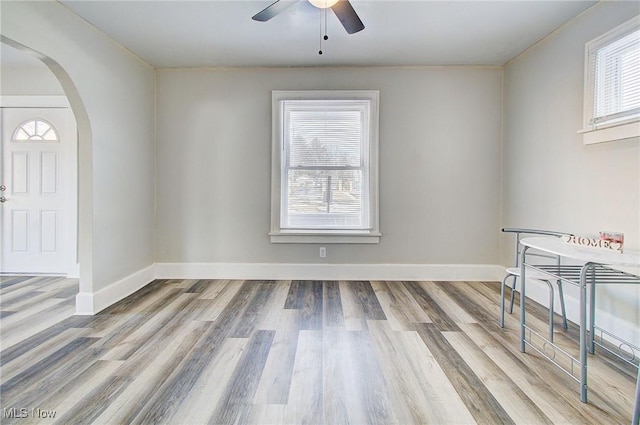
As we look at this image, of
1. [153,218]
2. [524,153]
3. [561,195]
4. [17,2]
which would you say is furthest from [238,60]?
[561,195]

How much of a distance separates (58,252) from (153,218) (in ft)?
4.47

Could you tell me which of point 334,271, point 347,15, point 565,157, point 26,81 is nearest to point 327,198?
point 334,271

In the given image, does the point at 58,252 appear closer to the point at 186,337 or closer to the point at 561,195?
the point at 186,337

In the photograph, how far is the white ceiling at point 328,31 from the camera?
2436 millimetres

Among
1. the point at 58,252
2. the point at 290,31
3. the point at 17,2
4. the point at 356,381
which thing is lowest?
the point at 356,381

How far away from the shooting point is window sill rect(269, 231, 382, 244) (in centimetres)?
364

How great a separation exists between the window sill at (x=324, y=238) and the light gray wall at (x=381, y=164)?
9 cm

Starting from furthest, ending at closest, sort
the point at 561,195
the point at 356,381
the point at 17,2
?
the point at 561,195 < the point at 17,2 < the point at 356,381

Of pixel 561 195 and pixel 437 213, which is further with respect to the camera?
pixel 437 213

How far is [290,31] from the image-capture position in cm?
281

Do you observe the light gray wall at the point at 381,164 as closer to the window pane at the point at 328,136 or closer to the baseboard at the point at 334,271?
the baseboard at the point at 334,271

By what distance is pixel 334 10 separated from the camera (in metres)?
2.12

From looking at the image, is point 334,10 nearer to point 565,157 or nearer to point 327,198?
point 327,198

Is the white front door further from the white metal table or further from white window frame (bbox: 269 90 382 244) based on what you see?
the white metal table
